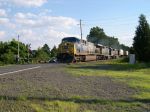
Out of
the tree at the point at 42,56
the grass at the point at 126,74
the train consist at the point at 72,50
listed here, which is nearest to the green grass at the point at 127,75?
the grass at the point at 126,74

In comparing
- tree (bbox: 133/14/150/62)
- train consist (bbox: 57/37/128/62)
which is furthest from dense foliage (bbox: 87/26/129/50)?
train consist (bbox: 57/37/128/62)

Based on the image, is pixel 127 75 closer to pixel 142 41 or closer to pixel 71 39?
pixel 71 39

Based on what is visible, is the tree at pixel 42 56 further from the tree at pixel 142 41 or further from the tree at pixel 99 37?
the tree at pixel 99 37

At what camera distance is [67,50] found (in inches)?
1997

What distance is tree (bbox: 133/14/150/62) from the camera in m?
65.3

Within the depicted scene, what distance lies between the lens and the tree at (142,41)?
6531 cm

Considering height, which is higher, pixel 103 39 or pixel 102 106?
pixel 103 39

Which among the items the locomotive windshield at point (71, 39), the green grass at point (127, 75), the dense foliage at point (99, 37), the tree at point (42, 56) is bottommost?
the green grass at point (127, 75)

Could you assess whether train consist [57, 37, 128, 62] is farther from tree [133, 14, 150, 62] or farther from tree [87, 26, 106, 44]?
tree [87, 26, 106, 44]

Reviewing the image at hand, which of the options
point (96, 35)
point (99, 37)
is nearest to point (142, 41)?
point (99, 37)

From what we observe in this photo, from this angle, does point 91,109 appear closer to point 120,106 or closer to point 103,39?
point 120,106

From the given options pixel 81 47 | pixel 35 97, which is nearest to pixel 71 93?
pixel 35 97

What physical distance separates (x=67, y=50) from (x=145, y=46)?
2070 centimetres

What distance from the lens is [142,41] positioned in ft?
226
